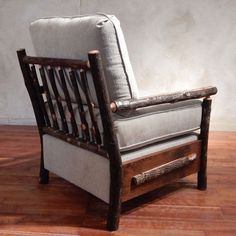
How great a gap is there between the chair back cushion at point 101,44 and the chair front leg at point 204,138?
1.55ft

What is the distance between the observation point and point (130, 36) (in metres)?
2.83

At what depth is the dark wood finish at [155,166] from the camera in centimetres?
137

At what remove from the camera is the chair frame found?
124 cm

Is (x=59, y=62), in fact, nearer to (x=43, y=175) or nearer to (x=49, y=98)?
(x=49, y=98)

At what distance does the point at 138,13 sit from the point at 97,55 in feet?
5.89

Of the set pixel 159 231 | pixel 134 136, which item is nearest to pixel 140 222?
pixel 159 231

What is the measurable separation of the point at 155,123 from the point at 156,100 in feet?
0.36

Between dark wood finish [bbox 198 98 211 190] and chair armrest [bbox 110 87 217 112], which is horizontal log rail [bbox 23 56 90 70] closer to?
chair armrest [bbox 110 87 217 112]

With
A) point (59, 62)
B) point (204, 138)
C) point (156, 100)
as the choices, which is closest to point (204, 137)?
point (204, 138)

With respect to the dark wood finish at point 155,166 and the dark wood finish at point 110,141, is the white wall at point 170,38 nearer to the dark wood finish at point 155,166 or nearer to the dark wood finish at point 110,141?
the dark wood finish at point 155,166

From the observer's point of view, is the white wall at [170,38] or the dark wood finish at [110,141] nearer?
the dark wood finish at [110,141]

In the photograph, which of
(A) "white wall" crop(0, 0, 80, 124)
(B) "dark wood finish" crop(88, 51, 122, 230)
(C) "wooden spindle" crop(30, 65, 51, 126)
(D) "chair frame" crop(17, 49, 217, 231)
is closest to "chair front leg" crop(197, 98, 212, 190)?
(D) "chair frame" crop(17, 49, 217, 231)

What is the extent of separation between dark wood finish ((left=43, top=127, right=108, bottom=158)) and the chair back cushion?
22cm

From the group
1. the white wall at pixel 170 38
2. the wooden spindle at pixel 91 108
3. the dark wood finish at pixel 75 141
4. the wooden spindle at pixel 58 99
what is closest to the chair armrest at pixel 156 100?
the wooden spindle at pixel 91 108
